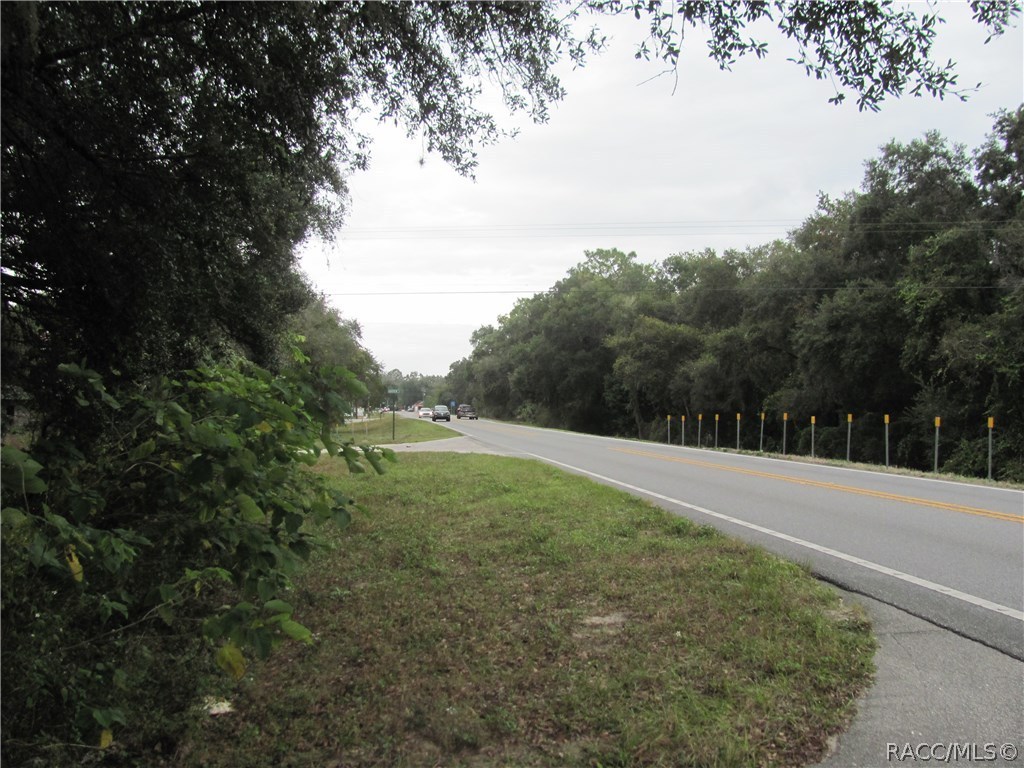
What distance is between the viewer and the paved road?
5.20m

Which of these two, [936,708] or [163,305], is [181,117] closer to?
[163,305]

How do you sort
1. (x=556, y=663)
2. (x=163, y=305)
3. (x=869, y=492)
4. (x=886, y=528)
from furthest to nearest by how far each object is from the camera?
(x=869, y=492) → (x=886, y=528) → (x=163, y=305) → (x=556, y=663)

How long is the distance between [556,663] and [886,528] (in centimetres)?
591

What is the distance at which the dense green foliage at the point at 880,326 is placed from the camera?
2177 cm

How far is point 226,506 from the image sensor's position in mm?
3117

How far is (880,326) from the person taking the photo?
26438 millimetres

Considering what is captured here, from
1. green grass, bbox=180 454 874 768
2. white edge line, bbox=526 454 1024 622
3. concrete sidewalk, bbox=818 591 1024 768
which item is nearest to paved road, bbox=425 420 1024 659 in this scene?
white edge line, bbox=526 454 1024 622

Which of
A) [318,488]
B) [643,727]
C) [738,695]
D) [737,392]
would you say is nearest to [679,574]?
[738,695]

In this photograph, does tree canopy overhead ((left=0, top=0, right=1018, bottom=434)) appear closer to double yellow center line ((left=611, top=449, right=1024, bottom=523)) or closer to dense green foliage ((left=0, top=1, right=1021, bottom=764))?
dense green foliage ((left=0, top=1, right=1021, bottom=764))

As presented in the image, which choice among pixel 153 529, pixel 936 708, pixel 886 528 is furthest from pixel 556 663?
pixel 886 528

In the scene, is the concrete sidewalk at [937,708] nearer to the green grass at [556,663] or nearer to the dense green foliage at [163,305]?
the green grass at [556,663]

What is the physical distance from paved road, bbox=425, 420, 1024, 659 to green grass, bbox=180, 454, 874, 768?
78cm

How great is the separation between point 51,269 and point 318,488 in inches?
153

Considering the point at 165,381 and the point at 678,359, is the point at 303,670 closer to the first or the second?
the point at 165,381
